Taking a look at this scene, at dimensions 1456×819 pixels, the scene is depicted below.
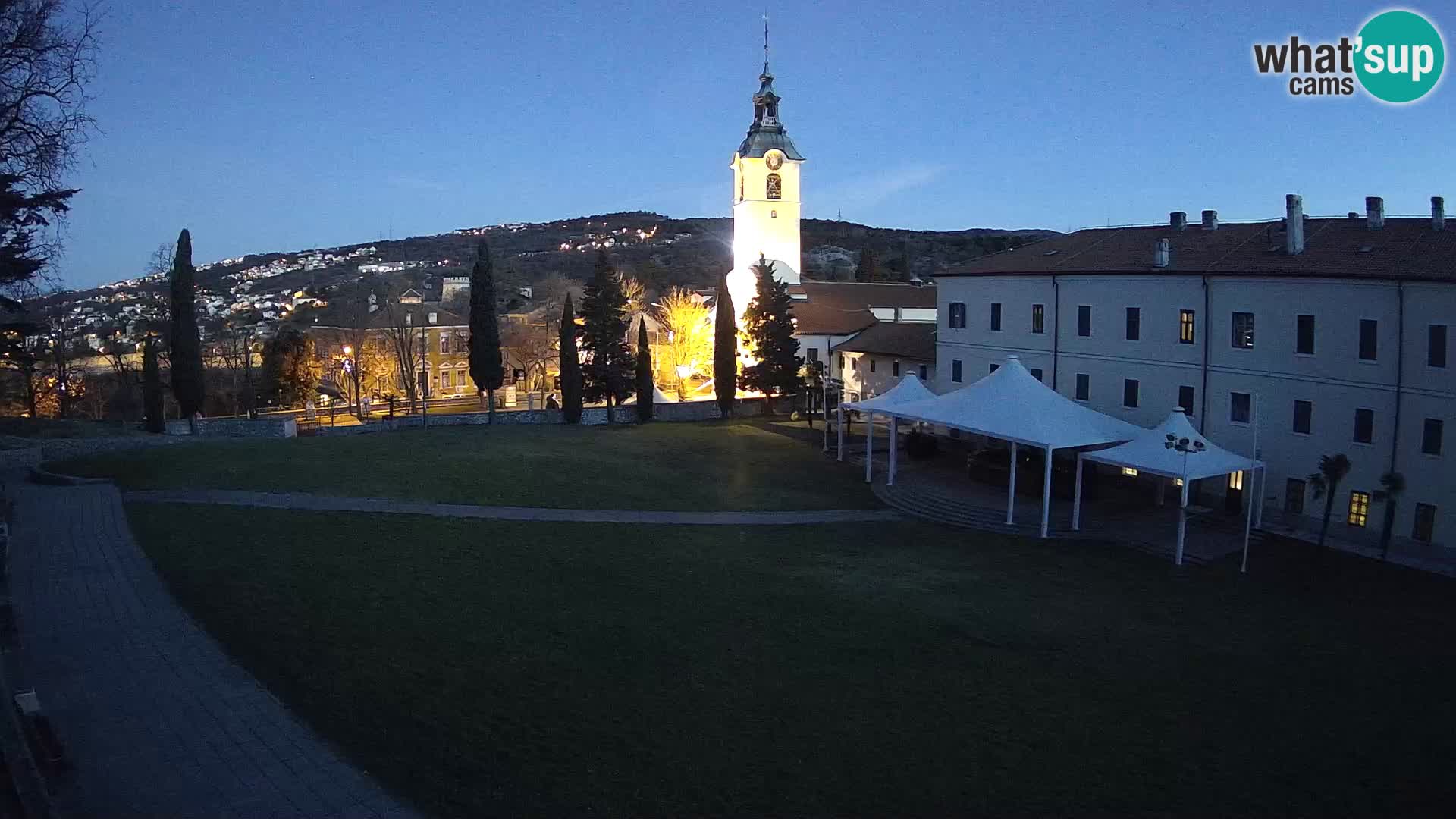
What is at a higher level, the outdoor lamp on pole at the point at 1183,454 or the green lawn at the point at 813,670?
the outdoor lamp on pole at the point at 1183,454

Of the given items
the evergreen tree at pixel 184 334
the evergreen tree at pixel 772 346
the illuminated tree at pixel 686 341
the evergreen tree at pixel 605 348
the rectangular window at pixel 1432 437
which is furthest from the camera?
the illuminated tree at pixel 686 341

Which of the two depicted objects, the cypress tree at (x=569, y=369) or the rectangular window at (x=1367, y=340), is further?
the cypress tree at (x=569, y=369)

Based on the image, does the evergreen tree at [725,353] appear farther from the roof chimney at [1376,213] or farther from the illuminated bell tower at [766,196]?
the roof chimney at [1376,213]

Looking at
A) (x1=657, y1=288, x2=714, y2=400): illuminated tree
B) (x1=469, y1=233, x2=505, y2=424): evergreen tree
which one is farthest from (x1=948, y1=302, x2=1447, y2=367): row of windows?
(x1=657, y1=288, x2=714, y2=400): illuminated tree

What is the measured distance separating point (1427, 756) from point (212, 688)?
A: 1364 centimetres

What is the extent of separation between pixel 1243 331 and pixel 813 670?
674 inches

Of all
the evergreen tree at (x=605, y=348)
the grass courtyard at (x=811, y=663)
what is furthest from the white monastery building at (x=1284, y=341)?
the evergreen tree at (x=605, y=348)

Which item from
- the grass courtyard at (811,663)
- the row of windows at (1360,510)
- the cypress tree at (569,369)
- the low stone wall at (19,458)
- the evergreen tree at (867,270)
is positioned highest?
the evergreen tree at (867,270)

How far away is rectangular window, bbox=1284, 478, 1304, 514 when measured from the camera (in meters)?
22.0

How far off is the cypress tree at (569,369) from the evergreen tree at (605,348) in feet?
5.58

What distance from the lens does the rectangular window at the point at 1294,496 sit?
22.0m

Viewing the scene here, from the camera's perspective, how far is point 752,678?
1155 cm

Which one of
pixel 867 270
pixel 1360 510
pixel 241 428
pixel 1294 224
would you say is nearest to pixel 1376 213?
pixel 1294 224

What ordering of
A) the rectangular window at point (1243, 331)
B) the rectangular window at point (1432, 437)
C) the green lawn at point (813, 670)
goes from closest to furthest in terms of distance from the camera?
the green lawn at point (813, 670), the rectangular window at point (1432, 437), the rectangular window at point (1243, 331)
